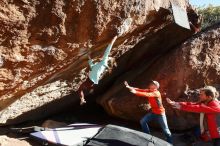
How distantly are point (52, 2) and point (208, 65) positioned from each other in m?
4.95

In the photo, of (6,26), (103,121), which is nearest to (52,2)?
(6,26)

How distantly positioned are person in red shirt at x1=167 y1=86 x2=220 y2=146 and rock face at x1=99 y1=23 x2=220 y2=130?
1.93 metres

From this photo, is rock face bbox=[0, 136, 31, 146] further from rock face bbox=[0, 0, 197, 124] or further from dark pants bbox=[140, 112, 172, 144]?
dark pants bbox=[140, 112, 172, 144]

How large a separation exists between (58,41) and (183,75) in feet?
12.8

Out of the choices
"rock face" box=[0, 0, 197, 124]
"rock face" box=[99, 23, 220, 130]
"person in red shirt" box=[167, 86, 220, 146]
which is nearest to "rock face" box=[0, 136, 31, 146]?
Answer: "rock face" box=[0, 0, 197, 124]

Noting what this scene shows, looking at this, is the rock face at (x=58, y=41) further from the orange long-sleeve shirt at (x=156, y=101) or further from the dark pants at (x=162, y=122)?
the dark pants at (x=162, y=122)

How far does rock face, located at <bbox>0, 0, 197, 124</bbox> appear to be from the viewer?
20.6 ft

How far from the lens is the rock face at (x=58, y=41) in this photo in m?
6.29

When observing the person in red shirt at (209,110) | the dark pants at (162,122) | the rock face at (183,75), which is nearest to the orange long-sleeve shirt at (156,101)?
the dark pants at (162,122)

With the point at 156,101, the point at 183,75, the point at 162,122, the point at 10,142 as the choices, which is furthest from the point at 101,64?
the point at 183,75

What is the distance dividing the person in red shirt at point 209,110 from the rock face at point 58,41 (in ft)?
7.64

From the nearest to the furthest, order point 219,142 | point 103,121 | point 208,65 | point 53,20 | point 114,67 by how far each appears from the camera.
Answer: point 53,20
point 219,142
point 208,65
point 114,67
point 103,121

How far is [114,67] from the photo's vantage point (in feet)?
33.0

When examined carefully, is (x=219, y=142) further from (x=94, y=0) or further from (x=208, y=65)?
(x=94, y=0)
